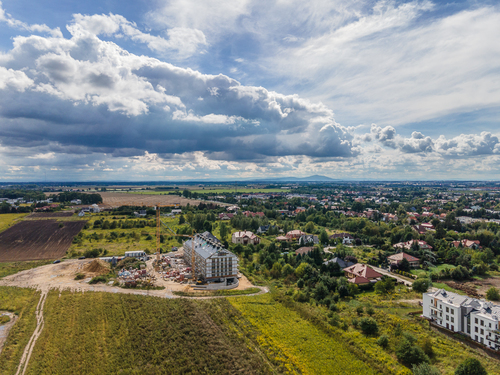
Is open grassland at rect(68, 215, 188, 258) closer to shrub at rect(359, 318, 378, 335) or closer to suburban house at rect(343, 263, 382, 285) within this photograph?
suburban house at rect(343, 263, 382, 285)

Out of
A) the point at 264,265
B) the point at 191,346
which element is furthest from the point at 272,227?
the point at 191,346

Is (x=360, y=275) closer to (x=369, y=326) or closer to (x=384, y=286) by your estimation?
(x=384, y=286)

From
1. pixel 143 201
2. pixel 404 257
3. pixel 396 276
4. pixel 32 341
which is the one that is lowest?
pixel 396 276

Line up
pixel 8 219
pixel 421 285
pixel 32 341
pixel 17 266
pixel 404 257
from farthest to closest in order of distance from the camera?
pixel 8 219
pixel 404 257
pixel 17 266
pixel 421 285
pixel 32 341

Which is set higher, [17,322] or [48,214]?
[48,214]

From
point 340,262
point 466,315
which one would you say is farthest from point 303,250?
point 466,315

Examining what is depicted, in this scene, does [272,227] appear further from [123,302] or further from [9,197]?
[9,197]

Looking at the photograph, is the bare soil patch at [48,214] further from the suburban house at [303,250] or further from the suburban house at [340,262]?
the suburban house at [340,262]
